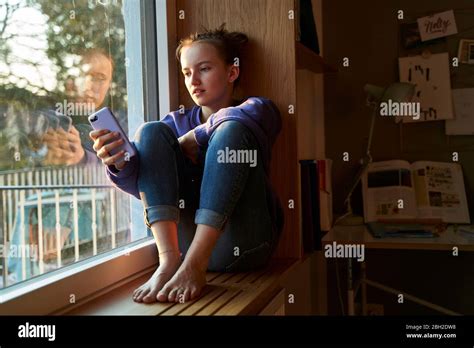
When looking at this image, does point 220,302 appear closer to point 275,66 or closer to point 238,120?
point 238,120

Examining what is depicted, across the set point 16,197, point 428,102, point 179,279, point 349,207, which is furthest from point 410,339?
point 428,102

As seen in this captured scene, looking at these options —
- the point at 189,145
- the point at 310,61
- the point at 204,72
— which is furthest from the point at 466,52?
the point at 189,145

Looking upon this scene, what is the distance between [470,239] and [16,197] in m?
1.19

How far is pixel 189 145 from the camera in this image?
1.11m

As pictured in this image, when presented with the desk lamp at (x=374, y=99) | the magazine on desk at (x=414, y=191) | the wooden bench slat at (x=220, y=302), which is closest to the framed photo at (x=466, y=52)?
the desk lamp at (x=374, y=99)

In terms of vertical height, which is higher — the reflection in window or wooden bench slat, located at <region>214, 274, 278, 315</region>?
the reflection in window

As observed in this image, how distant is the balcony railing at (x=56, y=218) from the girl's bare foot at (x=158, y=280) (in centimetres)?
17

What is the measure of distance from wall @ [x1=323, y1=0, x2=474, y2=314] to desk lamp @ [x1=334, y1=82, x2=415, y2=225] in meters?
0.09

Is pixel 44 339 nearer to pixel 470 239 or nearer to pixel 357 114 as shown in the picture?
pixel 470 239

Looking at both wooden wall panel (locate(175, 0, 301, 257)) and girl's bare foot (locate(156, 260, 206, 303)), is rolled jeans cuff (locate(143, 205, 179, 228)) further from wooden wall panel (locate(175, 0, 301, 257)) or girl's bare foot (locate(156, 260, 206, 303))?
wooden wall panel (locate(175, 0, 301, 257))

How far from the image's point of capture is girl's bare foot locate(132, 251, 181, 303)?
91cm

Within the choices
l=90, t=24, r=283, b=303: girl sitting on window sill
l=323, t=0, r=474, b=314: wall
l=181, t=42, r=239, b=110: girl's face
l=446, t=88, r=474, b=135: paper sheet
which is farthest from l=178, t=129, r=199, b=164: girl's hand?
l=446, t=88, r=474, b=135: paper sheet

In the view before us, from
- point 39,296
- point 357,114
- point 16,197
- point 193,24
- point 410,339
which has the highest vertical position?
point 193,24

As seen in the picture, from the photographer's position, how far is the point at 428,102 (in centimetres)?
196
